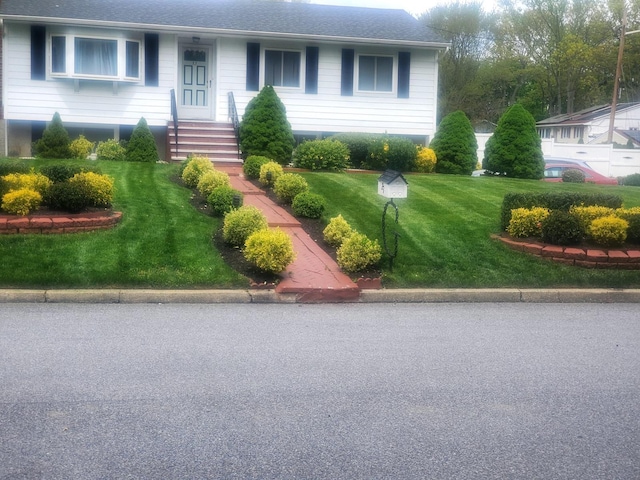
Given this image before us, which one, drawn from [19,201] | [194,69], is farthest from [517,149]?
[19,201]

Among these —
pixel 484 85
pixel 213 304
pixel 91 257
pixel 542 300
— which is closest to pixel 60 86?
pixel 91 257

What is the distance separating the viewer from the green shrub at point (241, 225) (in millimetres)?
12898

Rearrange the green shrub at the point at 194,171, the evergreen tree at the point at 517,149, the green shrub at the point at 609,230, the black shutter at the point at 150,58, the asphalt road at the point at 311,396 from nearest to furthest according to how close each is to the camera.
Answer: the asphalt road at the point at 311,396 → the green shrub at the point at 609,230 → the green shrub at the point at 194,171 → the evergreen tree at the point at 517,149 → the black shutter at the point at 150,58

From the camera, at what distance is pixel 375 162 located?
23.5 meters

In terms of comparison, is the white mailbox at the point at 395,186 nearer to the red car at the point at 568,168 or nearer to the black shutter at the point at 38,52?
the red car at the point at 568,168

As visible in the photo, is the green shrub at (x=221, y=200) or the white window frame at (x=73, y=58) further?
the white window frame at (x=73, y=58)

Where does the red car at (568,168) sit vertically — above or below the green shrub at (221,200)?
above

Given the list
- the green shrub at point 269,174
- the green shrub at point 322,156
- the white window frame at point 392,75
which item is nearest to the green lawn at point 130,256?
the green shrub at point 269,174

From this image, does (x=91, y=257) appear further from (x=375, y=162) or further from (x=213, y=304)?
(x=375, y=162)

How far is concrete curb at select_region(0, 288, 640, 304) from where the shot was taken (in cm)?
1077

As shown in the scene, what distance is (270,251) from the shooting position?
11.7m

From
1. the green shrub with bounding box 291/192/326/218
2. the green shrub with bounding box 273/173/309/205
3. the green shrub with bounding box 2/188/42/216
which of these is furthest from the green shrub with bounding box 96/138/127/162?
the green shrub with bounding box 2/188/42/216

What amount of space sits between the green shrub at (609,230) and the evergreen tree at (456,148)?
36.5 ft

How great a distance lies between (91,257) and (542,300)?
21.9ft
